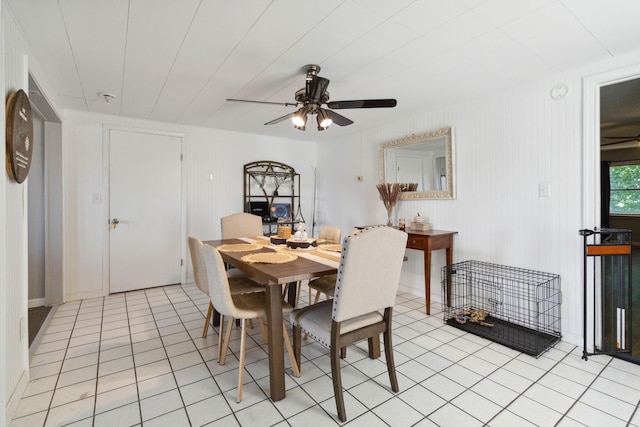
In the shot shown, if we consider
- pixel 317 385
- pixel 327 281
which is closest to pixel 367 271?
pixel 317 385

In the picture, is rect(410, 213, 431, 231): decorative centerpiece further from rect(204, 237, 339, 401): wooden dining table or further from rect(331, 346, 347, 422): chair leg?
rect(331, 346, 347, 422): chair leg

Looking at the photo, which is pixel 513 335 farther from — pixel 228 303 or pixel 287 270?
pixel 228 303

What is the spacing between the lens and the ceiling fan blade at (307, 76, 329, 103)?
7.30 ft

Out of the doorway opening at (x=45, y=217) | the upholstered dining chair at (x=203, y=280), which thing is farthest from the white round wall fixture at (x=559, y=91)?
the doorway opening at (x=45, y=217)

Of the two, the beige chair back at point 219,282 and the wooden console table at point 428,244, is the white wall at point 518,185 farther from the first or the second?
the beige chair back at point 219,282

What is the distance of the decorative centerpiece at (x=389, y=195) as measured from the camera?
12.2 feet

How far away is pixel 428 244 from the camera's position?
301 centimetres

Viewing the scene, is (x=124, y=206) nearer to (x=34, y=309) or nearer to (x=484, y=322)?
(x=34, y=309)

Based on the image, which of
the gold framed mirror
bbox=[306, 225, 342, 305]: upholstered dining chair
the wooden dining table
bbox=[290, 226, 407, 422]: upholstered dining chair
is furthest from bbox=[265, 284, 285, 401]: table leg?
the gold framed mirror

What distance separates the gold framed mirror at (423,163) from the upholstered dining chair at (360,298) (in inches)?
73.0

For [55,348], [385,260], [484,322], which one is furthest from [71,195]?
[484,322]

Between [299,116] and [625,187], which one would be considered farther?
[625,187]

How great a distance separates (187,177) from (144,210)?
68 centimetres

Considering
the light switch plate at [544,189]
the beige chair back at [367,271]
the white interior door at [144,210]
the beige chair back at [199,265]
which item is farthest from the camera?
the white interior door at [144,210]
